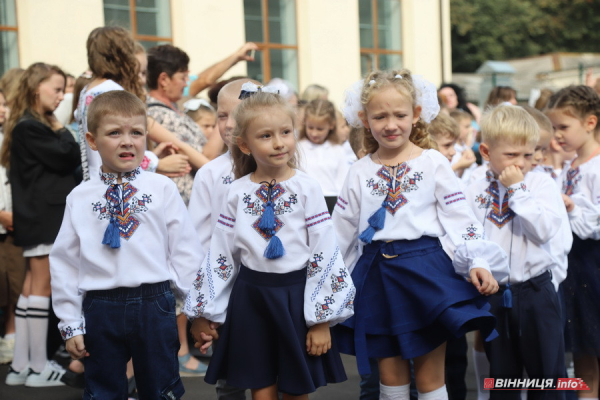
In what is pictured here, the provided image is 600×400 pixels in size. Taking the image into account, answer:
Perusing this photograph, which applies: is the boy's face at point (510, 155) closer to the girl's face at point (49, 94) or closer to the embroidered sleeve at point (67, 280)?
the embroidered sleeve at point (67, 280)

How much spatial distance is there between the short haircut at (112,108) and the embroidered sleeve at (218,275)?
23.8 inches

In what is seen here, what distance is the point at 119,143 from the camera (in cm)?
358

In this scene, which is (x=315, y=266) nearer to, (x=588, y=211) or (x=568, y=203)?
(x=568, y=203)

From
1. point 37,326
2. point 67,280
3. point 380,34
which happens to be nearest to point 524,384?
point 67,280

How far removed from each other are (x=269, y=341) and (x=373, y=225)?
75cm

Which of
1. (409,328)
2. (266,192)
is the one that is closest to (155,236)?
(266,192)

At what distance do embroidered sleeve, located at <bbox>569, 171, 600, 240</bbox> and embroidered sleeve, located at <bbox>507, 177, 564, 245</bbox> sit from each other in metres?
0.41

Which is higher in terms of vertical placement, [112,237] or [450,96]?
[450,96]

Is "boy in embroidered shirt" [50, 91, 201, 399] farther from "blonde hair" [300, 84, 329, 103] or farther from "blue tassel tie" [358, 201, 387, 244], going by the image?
"blonde hair" [300, 84, 329, 103]

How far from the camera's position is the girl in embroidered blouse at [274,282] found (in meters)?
3.44

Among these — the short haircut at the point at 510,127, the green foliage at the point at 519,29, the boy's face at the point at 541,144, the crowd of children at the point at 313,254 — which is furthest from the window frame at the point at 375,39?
the green foliage at the point at 519,29

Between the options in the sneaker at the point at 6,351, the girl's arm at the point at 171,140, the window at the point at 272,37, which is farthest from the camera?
the window at the point at 272,37

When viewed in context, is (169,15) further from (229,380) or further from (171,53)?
(229,380)

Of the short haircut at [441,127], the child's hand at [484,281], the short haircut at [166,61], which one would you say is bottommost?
the child's hand at [484,281]
